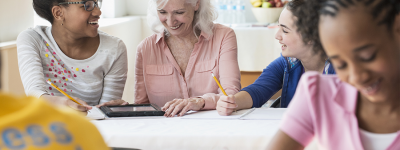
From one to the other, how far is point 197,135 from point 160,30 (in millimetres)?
997

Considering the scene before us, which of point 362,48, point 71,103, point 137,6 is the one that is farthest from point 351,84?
point 137,6

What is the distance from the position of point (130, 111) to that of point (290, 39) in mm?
695

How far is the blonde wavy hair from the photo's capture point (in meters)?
1.89

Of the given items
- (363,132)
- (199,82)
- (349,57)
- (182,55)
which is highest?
(349,57)

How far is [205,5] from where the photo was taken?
1.95m

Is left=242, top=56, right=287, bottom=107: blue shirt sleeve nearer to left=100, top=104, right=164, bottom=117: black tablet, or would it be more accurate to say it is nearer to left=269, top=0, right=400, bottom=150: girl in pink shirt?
left=100, top=104, right=164, bottom=117: black tablet

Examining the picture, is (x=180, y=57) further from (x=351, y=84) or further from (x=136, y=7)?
(x=136, y=7)

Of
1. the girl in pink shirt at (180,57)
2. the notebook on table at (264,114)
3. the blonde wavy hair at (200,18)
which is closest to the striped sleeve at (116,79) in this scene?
the girl in pink shirt at (180,57)

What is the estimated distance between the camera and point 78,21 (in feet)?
5.69

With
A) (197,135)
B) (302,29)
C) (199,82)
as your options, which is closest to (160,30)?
(199,82)

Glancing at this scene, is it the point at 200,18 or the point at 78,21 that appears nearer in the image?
the point at 78,21

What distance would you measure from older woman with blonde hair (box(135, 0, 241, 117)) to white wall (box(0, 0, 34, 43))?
704 mm

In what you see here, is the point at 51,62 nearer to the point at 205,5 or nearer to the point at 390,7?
the point at 205,5

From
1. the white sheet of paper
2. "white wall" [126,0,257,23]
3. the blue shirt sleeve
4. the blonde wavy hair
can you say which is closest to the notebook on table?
the blue shirt sleeve
